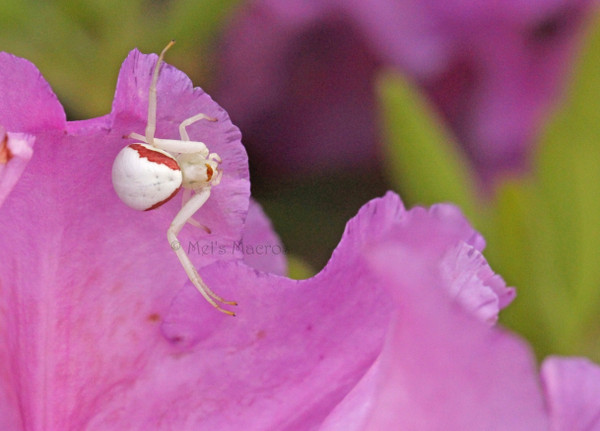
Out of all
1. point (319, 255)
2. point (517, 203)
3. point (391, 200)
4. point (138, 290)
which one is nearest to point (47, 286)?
point (138, 290)

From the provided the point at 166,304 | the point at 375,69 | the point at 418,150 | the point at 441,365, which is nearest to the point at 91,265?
the point at 166,304

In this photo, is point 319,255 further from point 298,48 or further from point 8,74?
point 8,74

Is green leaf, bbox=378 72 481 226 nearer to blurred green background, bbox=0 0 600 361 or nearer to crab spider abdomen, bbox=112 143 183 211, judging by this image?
blurred green background, bbox=0 0 600 361

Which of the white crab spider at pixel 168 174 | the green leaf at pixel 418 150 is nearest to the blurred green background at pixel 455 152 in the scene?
the green leaf at pixel 418 150

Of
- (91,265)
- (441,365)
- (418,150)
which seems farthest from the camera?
(418,150)

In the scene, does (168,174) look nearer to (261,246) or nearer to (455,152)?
(261,246)
